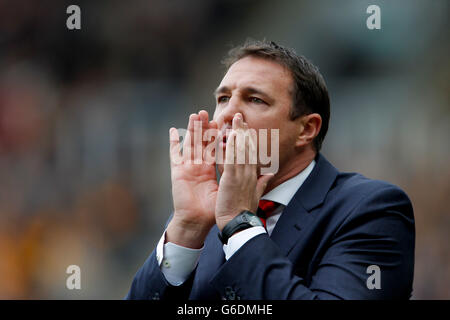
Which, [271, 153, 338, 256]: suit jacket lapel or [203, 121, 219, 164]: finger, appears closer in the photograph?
[271, 153, 338, 256]: suit jacket lapel

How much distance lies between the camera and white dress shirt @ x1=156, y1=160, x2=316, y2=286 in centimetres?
173

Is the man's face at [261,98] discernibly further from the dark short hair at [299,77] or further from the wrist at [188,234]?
the wrist at [188,234]

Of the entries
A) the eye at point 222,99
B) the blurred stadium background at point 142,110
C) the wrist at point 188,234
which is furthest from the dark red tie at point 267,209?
the blurred stadium background at point 142,110

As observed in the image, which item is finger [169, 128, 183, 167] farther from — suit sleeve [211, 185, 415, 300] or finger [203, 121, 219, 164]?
suit sleeve [211, 185, 415, 300]

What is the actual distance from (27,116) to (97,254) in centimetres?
172

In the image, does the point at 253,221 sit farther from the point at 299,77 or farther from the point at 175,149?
the point at 299,77

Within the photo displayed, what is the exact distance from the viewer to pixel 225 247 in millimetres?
1785

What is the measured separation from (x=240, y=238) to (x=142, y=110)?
409 cm

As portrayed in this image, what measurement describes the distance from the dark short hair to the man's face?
0.10 ft

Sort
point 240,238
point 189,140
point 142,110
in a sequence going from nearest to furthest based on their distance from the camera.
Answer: point 240,238 < point 189,140 < point 142,110

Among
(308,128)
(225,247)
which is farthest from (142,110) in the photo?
(225,247)

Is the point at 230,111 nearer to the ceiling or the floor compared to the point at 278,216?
nearer to the ceiling

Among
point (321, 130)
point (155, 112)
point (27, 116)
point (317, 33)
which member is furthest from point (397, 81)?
point (27, 116)

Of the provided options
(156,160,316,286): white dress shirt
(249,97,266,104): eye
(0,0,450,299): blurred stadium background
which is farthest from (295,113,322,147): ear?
(0,0,450,299): blurred stadium background
